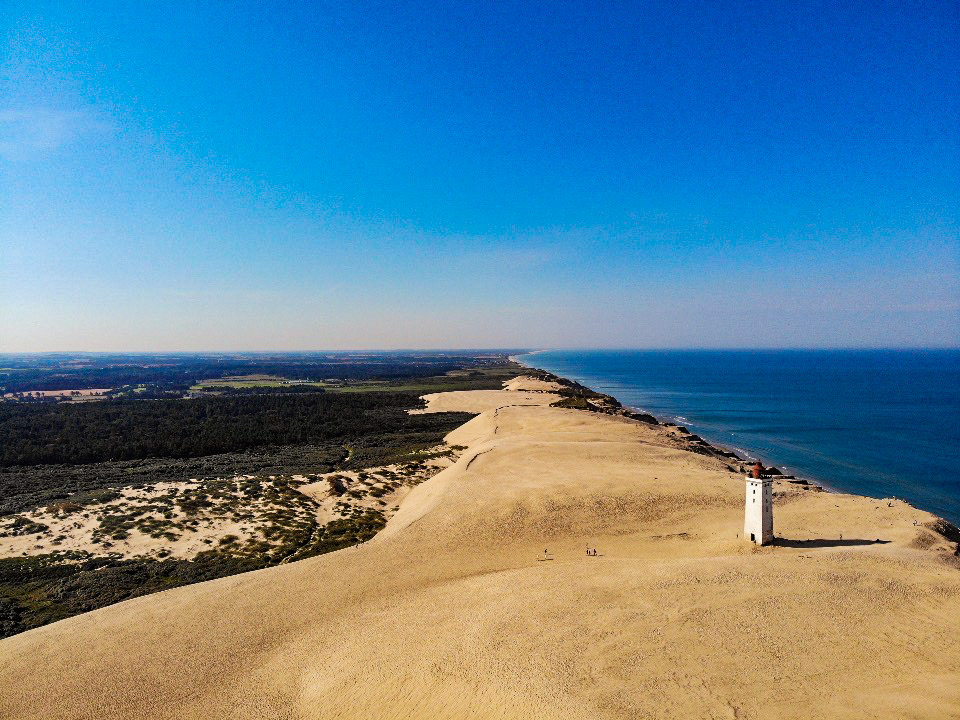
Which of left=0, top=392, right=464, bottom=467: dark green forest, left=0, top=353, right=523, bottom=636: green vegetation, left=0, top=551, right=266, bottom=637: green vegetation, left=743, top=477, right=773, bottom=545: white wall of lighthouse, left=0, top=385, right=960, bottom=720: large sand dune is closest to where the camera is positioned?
left=0, top=385, right=960, bottom=720: large sand dune

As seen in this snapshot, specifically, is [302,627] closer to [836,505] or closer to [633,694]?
[633,694]

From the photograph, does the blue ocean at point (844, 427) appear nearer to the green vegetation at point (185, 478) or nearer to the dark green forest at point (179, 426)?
the green vegetation at point (185, 478)

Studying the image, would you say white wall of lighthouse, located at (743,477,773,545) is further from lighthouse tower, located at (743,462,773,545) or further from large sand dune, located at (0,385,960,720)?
large sand dune, located at (0,385,960,720)

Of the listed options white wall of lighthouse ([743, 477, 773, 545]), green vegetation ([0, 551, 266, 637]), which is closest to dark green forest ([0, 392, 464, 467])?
green vegetation ([0, 551, 266, 637])

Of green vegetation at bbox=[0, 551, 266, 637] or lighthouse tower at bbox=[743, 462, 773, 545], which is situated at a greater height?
lighthouse tower at bbox=[743, 462, 773, 545]

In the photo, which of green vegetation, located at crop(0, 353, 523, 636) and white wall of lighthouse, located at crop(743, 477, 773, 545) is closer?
white wall of lighthouse, located at crop(743, 477, 773, 545)

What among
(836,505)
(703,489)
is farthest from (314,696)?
(836,505)

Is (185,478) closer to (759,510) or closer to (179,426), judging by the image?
(179,426)
